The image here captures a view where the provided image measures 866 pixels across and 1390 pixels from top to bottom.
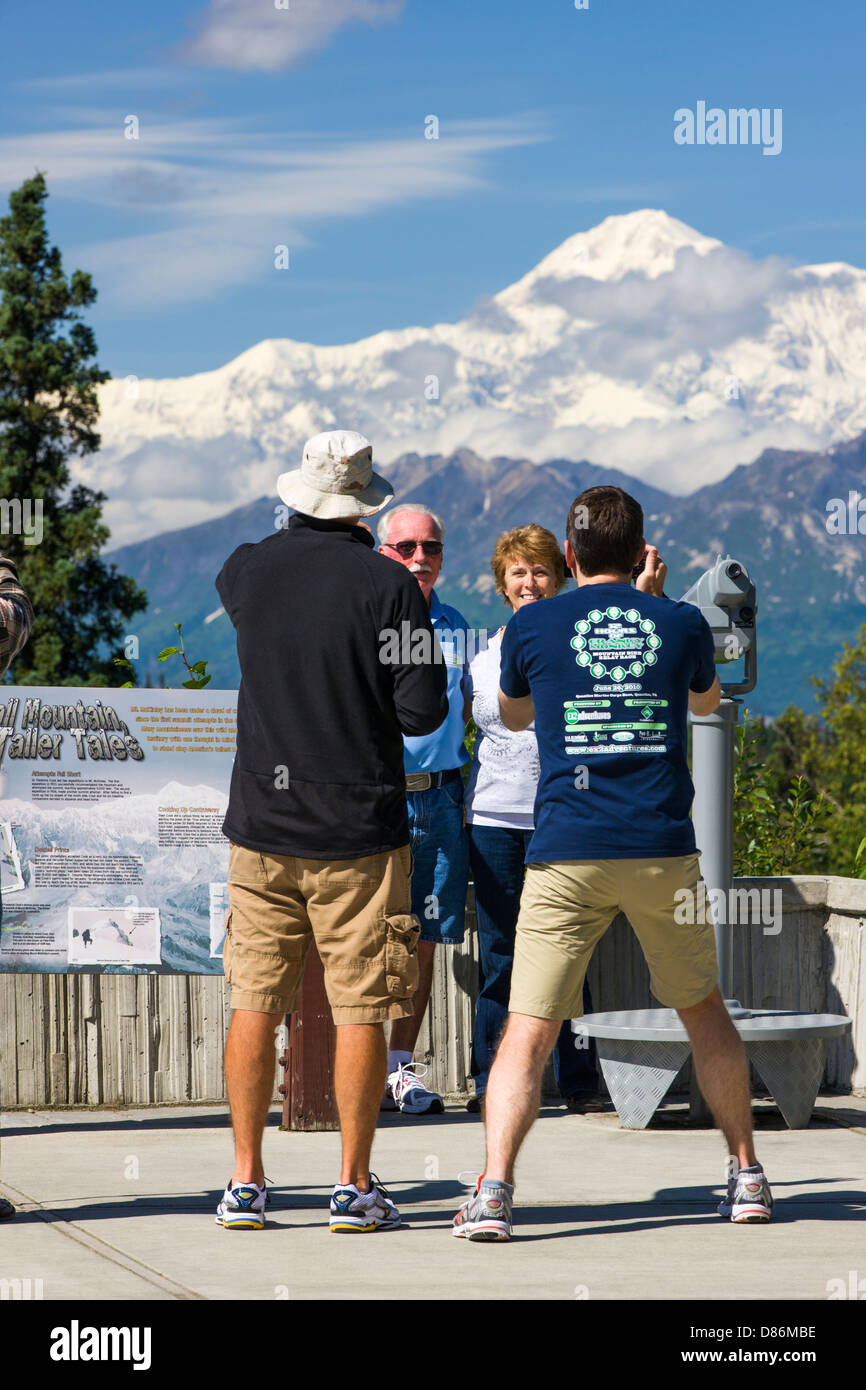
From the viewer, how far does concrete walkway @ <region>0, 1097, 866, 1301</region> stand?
3766 mm

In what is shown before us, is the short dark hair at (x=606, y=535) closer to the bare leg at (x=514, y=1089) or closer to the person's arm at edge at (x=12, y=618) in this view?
the bare leg at (x=514, y=1089)

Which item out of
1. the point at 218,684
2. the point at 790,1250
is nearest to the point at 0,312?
the point at 218,684

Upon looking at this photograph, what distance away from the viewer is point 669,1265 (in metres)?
3.93

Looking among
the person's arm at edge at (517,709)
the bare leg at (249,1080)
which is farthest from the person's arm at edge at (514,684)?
the bare leg at (249,1080)

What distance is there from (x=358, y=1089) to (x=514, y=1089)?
1.25 feet

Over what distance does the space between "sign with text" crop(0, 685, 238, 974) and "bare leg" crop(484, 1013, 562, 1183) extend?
2138mm

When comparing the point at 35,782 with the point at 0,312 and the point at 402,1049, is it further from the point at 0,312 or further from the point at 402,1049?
the point at 0,312

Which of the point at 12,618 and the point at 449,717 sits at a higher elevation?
the point at 12,618

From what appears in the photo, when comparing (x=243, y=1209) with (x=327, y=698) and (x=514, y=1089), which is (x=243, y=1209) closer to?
(x=514, y=1089)

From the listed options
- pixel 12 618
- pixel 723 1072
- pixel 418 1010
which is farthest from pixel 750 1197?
pixel 12 618

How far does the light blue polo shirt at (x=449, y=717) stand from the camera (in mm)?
6125

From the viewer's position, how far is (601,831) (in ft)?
14.0

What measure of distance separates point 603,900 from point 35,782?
2.60 metres

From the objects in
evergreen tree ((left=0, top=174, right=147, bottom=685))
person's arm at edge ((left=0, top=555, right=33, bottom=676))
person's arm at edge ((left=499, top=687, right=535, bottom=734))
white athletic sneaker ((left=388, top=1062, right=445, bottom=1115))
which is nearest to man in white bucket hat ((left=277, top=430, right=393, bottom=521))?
person's arm at edge ((left=499, top=687, right=535, bottom=734))
